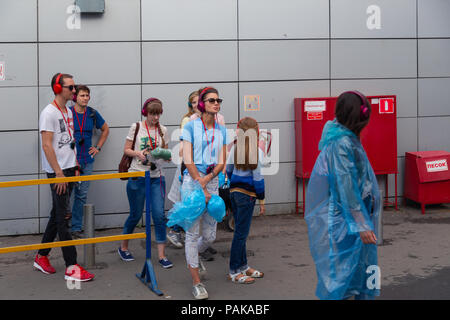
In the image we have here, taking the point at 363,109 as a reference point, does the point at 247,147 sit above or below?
below

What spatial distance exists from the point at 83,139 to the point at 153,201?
200 cm

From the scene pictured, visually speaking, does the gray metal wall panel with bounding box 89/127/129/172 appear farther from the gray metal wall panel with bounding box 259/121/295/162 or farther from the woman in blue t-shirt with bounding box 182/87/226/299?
the woman in blue t-shirt with bounding box 182/87/226/299

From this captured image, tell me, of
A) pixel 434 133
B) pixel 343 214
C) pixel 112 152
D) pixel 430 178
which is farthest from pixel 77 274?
pixel 434 133

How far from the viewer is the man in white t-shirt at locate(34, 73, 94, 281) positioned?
20.3 feet

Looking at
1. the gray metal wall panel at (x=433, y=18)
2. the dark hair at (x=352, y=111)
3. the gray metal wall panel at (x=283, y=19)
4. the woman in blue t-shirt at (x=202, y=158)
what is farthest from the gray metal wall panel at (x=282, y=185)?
the dark hair at (x=352, y=111)

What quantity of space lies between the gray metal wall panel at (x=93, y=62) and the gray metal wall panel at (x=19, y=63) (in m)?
0.11

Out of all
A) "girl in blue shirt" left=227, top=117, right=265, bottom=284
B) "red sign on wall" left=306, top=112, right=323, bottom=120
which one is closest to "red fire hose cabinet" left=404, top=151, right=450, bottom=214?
"red sign on wall" left=306, top=112, right=323, bottom=120

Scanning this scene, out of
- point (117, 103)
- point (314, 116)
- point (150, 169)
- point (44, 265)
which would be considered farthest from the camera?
point (314, 116)

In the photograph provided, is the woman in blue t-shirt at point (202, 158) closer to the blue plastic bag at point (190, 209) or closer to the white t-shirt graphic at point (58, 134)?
the blue plastic bag at point (190, 209)

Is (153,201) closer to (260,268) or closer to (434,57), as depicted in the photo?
(260,268)

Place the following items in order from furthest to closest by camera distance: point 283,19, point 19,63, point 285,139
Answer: point 285,139
point 283,19
point 19,63

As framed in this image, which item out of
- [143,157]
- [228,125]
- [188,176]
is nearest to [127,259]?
[143,157]

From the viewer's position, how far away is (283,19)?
9195mm

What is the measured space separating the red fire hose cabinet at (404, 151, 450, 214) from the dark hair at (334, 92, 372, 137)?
18.1ft
